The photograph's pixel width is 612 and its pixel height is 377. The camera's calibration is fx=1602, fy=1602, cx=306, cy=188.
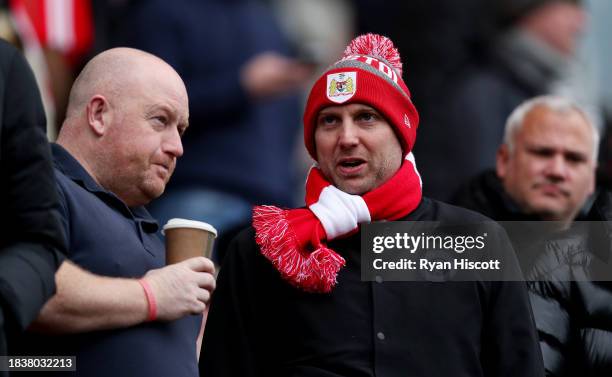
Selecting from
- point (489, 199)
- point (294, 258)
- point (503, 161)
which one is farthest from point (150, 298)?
point (503, 161)

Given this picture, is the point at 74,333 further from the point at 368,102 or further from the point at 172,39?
the point at 172,39

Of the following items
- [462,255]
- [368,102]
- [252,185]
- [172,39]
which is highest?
[172,39]

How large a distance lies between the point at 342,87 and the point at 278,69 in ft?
9.88

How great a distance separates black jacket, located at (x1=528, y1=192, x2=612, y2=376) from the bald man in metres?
1.30

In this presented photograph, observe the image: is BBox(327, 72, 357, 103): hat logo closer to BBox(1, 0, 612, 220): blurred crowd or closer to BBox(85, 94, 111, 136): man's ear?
BBox(85, 94, 111, 136): man's ear

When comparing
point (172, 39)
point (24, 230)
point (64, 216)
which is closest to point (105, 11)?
point (172, 39)

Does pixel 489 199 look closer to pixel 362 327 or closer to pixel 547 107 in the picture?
pixel 547 107

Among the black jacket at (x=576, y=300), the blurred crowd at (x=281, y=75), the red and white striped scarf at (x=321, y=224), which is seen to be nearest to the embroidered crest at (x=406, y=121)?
the red and white striped scarf at (x=321, y=224)

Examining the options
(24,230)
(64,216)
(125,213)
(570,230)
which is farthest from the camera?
(570,230)

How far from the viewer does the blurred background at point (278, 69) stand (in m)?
8.67

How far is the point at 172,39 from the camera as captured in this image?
8750 millimetres

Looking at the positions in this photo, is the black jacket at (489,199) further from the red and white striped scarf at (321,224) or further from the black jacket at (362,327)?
the black jacket at (362,327)

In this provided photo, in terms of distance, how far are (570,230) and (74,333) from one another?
209 cm

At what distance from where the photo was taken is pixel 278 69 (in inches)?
346
